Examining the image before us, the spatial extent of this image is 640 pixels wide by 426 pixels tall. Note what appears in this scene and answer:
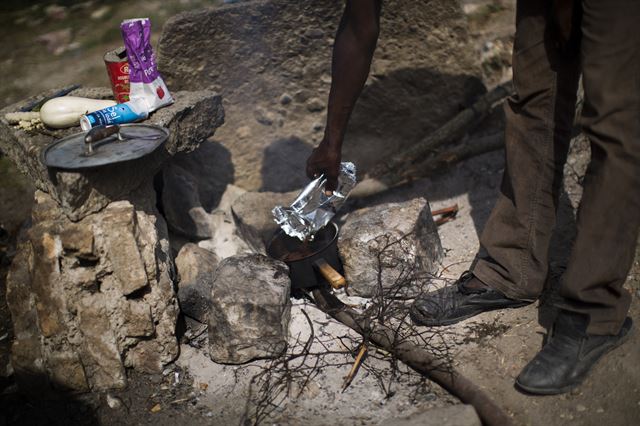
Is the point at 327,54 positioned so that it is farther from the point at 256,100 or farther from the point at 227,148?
the point at 227,148

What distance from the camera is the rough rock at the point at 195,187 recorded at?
3525 mm

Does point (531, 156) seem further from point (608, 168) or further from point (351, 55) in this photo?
point (351, 55)

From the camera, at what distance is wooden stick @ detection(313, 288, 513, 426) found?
2.23 metres

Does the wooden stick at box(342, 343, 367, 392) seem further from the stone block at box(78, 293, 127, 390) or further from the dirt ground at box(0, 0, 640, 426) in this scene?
the stone block at box(78, 293, 127, 390)

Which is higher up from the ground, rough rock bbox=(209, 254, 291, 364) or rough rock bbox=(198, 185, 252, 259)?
rough rock bbox=(209, 254, 291, 364)

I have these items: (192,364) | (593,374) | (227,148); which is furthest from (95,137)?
(593,374)

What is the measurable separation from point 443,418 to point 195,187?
7.12ft

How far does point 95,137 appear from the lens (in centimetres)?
259

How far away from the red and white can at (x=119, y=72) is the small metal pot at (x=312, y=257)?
111 centimetres

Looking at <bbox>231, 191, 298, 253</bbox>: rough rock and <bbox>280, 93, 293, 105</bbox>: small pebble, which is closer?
A: <bbox>231, 191, 298, 253</bbox>: rough rock

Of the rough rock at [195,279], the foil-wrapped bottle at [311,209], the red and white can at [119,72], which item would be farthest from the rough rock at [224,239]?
the red and white can at [119,72]

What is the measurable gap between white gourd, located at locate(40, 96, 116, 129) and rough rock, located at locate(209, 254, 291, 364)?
3.79 feet

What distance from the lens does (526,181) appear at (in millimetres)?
2588

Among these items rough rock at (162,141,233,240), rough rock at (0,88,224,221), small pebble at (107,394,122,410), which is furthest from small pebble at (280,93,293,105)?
small pebble at (107,394,122,410)
